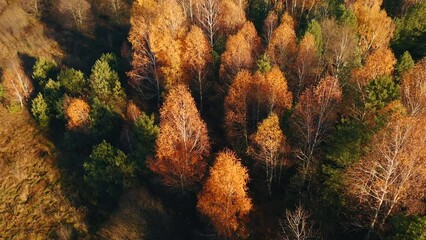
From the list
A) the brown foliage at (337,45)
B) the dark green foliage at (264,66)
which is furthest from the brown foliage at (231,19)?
the dark green foliage at (264,66)

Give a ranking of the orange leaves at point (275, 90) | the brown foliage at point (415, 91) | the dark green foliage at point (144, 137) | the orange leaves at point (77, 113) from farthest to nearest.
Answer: the orange leaves at point (77, 113), the orange leaves at point (275, 90), the dark green foliage at point (144, 137), the brown foliage at point (415, 91)

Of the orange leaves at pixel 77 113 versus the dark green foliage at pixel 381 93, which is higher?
the dark green foliage at pixel 381 93

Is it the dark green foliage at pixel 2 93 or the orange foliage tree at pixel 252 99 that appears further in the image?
the dark green foliage at pixel 2 93

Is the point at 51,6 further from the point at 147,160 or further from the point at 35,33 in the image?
the point at 147,160

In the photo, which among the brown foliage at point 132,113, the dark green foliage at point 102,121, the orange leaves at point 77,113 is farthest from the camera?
the brown foliage at point 132,113

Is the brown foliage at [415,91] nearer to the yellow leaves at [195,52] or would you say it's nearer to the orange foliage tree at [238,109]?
the orange foliage tree at [238,109]

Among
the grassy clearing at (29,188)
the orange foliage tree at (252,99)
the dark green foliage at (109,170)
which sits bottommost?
the grassy clearing at (29,188)
